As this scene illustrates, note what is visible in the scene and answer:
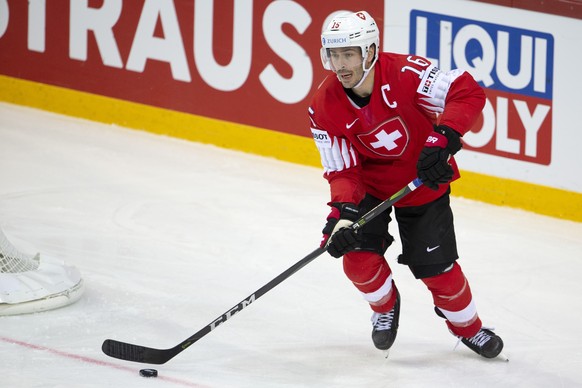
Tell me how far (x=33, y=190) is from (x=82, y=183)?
0.28 meters

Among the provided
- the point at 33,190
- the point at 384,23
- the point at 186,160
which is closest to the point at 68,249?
the point at 33,190

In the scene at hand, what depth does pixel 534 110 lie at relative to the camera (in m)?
6.05

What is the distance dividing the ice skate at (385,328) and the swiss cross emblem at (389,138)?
59cm

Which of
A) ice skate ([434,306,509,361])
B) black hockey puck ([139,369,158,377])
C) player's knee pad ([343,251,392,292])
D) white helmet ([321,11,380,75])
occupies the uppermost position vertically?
white helmet ([321,11,380,75])

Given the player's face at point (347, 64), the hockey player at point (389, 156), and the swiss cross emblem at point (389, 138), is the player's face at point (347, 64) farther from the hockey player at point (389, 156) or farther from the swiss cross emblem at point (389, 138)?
the swiss cross emblem at point (389, 138)

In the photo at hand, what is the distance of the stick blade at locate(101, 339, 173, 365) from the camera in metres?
4.07

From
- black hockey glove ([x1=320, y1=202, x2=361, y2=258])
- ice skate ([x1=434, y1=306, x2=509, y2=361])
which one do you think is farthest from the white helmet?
ice skate ([x1=434, y1=306, x2=509, y2=361])

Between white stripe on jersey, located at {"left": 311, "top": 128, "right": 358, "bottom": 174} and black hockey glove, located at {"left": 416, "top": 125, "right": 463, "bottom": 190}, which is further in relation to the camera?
white stripe on jersey, located at {"left": 311, "top": 128, "right": 358, "bottom": 174}

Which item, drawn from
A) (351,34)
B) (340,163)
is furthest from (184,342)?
(351,34)

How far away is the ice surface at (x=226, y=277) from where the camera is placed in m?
4.13

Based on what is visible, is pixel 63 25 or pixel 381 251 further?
pixel 63 25

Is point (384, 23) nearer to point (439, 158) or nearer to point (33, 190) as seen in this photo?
point (33, 190)

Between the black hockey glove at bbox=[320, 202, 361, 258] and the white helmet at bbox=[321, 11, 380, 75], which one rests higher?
the white helmet at bbox=[321, 11, 380, 75]

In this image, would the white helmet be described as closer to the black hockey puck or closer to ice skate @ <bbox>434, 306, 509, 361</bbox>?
ice skate @ <bbox>434, 306, 509, 361</bbox>
